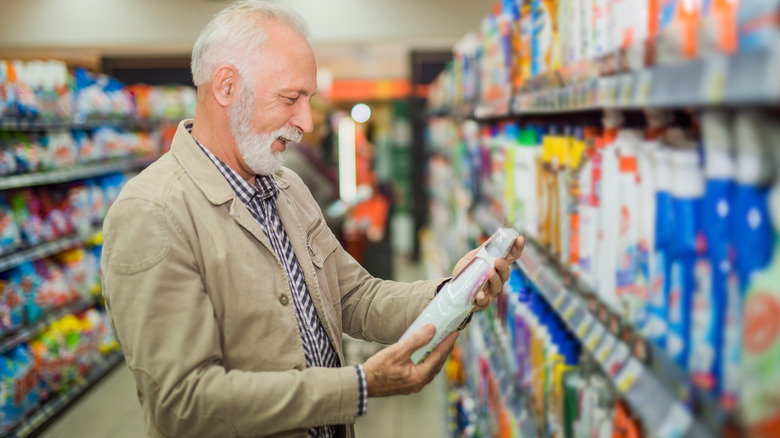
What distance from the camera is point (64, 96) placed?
4859 millimetres

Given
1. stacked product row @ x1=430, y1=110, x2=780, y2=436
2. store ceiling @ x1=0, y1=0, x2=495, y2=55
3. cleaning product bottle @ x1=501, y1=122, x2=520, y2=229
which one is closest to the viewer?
stacked product row @ x1=430, y1=110, x2=780, y2=436

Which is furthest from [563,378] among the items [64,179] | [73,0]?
[73,0]

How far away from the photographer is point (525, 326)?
2.03 metres

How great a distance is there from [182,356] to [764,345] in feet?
3.30

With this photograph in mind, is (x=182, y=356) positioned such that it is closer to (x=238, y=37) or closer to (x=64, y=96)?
(x=238, y=37)

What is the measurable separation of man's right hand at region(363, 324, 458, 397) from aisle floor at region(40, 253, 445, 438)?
2.66 meters

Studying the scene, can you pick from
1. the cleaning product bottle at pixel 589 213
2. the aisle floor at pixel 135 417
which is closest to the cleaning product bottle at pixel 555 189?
the cleaning product bottle at pixel 589 213

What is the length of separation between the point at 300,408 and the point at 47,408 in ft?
11.2

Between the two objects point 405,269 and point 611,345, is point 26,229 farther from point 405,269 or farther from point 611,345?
point 405,269

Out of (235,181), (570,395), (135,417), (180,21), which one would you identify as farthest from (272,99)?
(180,21)

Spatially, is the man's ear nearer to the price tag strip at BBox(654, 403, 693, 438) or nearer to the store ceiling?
the price tag strip at BBox(654, 403, 693, 438)

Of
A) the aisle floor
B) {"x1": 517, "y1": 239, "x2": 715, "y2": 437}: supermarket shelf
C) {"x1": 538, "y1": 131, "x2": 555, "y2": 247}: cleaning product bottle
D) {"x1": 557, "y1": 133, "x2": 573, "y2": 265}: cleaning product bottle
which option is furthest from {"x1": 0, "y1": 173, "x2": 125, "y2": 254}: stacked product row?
{"x1": 517, "y1": 239, "x2": 715, "y2": 437}: supermarket shelf

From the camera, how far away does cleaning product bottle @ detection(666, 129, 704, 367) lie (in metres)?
0.95

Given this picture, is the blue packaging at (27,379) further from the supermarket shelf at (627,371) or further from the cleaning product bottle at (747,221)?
the cleaning product bottle at (747,221)
